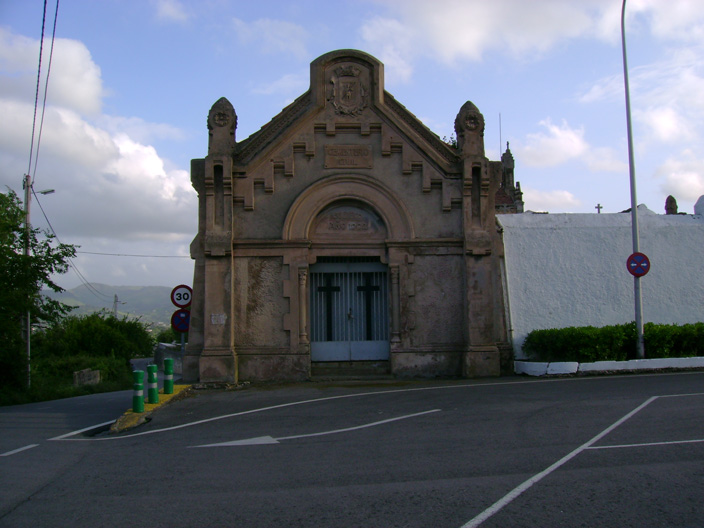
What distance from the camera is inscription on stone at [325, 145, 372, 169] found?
17.5 meters

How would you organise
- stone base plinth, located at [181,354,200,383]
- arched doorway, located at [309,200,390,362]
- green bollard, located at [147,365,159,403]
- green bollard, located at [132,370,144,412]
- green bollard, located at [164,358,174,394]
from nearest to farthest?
green bollard, located at [132,370,144,412] → green bollard, located at [147,365,159,403] → green bollard, located at [164,358,174,394] → stone base plinth, located at [181,354,200,383] → arched doorway, located at [309,200,390,362]

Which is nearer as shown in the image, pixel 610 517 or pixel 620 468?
pixel 610 517

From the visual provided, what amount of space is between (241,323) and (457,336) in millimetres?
5534

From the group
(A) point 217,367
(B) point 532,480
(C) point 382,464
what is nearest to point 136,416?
(A) point 217,367

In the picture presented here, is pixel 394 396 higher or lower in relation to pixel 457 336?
lower

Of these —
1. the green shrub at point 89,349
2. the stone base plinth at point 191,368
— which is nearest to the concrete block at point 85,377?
the green shrub at point 89,349

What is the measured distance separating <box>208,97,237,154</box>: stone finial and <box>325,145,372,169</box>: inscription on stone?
2499 mm

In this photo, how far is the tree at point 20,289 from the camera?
20188 mm

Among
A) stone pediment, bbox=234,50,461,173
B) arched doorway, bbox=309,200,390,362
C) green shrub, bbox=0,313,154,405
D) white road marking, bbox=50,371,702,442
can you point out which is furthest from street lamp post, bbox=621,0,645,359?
green shrub, bbox=0,313,154,405

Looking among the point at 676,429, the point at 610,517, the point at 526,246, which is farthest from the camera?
the point at 526,246

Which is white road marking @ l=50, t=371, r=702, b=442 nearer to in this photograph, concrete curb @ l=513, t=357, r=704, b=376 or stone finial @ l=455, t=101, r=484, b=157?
concrete curb @ l=513, t=357, r=704, b=376

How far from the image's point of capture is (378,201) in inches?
687

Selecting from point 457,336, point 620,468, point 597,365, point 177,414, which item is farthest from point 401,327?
point 620,468

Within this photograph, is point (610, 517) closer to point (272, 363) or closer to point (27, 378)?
point (272, 363)
